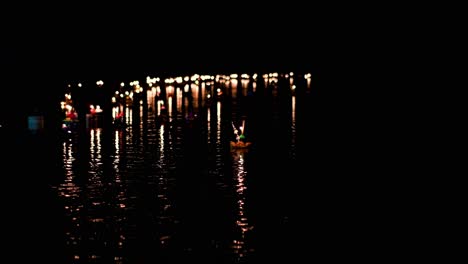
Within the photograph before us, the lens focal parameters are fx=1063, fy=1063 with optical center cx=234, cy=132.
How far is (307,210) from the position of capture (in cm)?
2061

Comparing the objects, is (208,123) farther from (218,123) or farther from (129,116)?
(129,116)

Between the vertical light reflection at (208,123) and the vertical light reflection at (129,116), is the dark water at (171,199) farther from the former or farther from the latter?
the vertical light reflection at (129,116)

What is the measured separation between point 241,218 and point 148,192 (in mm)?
3641

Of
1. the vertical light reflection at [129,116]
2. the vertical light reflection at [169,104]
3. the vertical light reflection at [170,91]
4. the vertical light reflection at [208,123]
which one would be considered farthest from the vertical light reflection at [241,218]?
the vertical light reflection at [170,91]

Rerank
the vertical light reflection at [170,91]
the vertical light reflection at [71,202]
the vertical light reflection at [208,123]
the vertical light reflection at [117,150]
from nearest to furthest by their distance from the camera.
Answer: the vertical light reflection at [71,202] → the vertical light reflection at [117,150] → the vertical light reflection at [208,123] → the vertical light reflection at [170,91]

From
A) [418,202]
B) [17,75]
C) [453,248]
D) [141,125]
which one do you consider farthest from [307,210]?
[17,75]

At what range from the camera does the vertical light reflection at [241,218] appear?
16.7 metres

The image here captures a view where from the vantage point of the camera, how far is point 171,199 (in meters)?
21.7

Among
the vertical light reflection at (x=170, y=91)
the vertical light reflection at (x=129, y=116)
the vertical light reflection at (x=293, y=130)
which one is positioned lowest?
the vertical light reflection at (x=293, y=130)

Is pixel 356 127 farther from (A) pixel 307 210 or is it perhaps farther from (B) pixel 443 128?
(A) pixel 307 210

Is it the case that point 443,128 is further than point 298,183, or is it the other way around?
point 443,128

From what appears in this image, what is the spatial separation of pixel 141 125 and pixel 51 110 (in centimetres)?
371

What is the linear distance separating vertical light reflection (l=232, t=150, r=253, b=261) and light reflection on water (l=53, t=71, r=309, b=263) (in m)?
0.02

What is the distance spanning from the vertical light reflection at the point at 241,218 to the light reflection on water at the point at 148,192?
0.02 meters
